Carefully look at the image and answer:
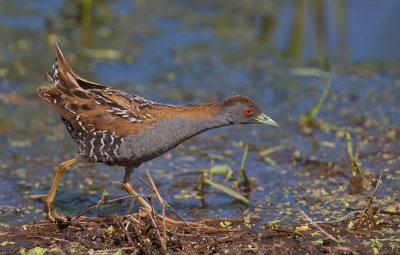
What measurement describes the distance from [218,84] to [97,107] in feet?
13.9

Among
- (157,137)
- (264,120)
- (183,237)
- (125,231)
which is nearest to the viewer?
(125,231)

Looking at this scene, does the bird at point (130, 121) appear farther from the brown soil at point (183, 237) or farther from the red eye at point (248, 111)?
the brown soil at point (183, 237)

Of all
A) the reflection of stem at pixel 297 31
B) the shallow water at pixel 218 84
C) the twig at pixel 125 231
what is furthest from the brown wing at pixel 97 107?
the reflection of stem at pixel 297 31

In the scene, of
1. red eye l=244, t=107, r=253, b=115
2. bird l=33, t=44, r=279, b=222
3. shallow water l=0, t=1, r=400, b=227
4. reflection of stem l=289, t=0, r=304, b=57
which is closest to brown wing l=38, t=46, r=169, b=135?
bird l=33, t=44, r=279, b=222

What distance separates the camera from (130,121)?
6008mm

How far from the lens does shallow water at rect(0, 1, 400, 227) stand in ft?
23.5

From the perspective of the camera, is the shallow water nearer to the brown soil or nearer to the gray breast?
the brown soil

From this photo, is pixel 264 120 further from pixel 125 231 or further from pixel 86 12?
pixel 86 12

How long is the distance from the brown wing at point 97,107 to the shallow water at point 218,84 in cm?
108

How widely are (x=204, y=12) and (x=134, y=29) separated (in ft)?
5.01

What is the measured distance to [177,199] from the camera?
6984mm

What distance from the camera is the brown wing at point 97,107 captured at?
6023 millimetres

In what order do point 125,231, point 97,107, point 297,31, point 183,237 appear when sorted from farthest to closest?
point 297,31, point 97,107, point 183,237, point 125,231

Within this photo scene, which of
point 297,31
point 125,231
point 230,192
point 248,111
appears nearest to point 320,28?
point 297,31
